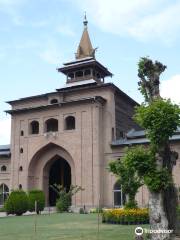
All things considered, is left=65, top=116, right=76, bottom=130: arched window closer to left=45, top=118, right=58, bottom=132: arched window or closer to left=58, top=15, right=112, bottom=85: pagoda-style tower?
left=45, top=118, right=58, bottom=132: arched window

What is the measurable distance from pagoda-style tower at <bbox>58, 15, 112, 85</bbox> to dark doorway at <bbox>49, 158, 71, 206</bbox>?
8.70 meters

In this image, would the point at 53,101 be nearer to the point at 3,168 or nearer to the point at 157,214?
the point at 3,168

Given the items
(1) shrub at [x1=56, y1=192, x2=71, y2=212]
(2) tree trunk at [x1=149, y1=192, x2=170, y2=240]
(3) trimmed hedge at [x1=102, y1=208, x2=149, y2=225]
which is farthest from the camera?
(1) shrub at [x1=56, y1=192, x2=71, y2=212]

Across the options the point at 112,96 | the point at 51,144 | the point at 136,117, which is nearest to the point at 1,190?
the point at 51,144

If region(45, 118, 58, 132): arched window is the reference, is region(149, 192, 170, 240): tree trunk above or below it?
below

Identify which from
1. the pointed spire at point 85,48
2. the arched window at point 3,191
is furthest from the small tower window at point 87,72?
the arched window at point 3,191

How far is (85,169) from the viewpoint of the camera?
36.8 metres

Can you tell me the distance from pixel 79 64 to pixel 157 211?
101 feet

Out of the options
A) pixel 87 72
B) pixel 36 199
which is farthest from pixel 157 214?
pixel 87 72

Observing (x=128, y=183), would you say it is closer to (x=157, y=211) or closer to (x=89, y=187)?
(x=157, y=211)

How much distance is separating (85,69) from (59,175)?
11.7m

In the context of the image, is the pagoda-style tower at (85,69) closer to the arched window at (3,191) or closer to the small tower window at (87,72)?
the small tower window at (87,72)

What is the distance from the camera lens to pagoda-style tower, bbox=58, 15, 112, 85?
42625 mm

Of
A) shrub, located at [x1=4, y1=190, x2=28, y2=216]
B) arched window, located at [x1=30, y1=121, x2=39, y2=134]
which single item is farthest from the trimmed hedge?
arched window, located at [x1=30, y1=121, x2=39, y2=134]
